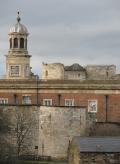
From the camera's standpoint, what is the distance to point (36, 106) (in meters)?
64.5

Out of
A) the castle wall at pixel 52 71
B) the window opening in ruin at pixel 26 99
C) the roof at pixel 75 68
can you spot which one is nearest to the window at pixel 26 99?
the window opening in ruin at pixel 26 99

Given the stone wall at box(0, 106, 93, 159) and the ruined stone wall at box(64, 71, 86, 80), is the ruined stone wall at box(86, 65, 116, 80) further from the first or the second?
the stone wall at box(0, 106, 93, 159)

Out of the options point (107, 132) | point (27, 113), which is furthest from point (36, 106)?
point (107, 132)

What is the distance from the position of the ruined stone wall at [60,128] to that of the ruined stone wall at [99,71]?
36.7 metres

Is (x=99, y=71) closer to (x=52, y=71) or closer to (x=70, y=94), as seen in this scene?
(x=52, y=71)

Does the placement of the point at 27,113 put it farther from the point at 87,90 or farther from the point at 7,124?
the point at 87,90

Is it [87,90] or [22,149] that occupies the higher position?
[87,90]

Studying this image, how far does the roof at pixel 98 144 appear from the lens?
49606mm

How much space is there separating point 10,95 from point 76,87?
22.3 feet

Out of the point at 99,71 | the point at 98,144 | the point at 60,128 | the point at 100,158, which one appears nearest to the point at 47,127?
the point at 60,128

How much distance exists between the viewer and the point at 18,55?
100625 mm

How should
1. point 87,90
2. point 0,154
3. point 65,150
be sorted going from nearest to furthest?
1. point 0,154
2. point 65,150
3. point 87,90

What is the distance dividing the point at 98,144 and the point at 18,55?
5117 cm

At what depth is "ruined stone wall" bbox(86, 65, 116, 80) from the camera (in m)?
102
